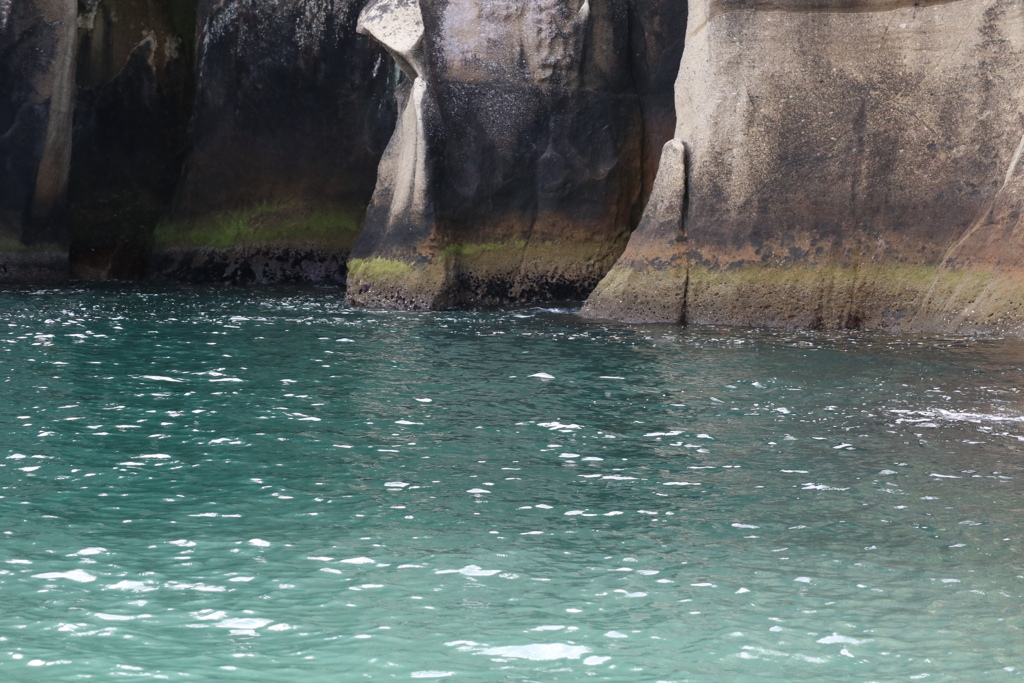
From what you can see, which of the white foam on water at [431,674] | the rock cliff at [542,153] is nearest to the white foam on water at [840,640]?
the white foam on water at [431,674]

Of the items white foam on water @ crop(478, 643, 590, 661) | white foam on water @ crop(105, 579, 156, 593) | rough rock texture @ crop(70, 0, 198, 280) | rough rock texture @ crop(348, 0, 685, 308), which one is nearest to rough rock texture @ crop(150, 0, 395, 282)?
rough rock texture @ crop(70, 0, 198, 280)

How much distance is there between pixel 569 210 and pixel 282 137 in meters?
5.63

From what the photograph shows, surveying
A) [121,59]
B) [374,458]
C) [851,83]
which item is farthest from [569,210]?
[374,458]

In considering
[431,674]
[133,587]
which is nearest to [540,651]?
[431,674]

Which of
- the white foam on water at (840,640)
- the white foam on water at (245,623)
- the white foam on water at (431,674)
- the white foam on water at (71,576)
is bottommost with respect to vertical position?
the white foam on water at (431,674)

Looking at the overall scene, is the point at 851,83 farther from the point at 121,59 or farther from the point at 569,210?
the point at 121,59

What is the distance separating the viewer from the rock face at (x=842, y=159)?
13062 mm

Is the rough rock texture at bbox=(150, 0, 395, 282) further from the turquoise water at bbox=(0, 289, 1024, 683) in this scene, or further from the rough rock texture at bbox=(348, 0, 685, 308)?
the turquoise water at bbox=(0, 289, 1024, 683)

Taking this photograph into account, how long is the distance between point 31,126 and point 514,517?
14.3 m

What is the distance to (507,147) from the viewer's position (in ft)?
53.5

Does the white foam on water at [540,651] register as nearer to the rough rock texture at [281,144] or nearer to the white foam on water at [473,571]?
the white foam on water at [473,571]

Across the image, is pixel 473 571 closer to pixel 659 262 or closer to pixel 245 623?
pixel 245 623

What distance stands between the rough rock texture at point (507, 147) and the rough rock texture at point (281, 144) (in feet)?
11.4

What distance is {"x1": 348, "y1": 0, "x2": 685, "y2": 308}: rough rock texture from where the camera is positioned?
52.0 feet
